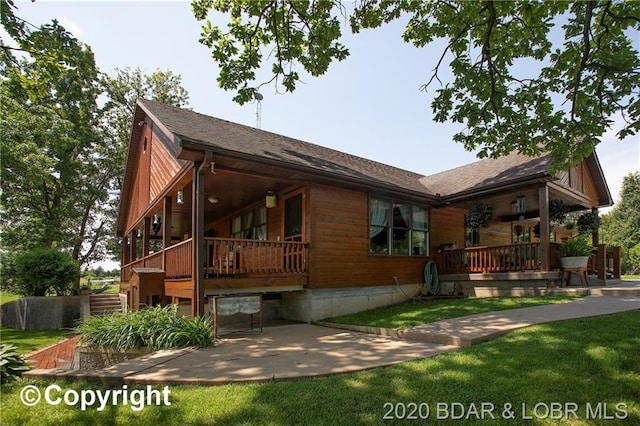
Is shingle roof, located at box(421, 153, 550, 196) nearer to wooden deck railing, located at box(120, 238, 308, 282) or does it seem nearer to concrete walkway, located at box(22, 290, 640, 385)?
concrete walkway, located at box(22, 290, 640, 385)

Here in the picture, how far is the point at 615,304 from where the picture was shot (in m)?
6.93

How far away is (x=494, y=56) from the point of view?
6.35 metres

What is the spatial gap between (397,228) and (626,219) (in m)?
28.9

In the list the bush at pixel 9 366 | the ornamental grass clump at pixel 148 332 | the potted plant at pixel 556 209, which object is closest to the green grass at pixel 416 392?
the bush at pixel 9 366

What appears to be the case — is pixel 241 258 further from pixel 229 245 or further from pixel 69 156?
pixel 69 156

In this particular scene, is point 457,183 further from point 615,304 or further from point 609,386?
point 609,386

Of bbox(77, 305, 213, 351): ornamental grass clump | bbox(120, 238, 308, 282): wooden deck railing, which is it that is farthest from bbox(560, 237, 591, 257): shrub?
bbox(77, 305, 213, 351): ornamental grass clump

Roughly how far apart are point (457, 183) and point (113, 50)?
10604 millimetres

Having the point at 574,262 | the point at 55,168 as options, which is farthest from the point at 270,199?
the point at 55,168

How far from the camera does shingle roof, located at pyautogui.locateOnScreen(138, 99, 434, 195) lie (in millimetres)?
7680

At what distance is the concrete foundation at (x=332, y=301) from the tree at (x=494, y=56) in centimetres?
471

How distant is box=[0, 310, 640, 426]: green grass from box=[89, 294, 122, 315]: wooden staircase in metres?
10.8

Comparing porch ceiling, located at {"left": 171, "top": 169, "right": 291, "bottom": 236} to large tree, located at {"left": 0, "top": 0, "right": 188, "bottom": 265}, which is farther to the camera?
large tree, located at {"left": 0, "top": 0, "right": 188, "bottom": 265}

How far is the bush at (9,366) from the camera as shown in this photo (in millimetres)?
4004
